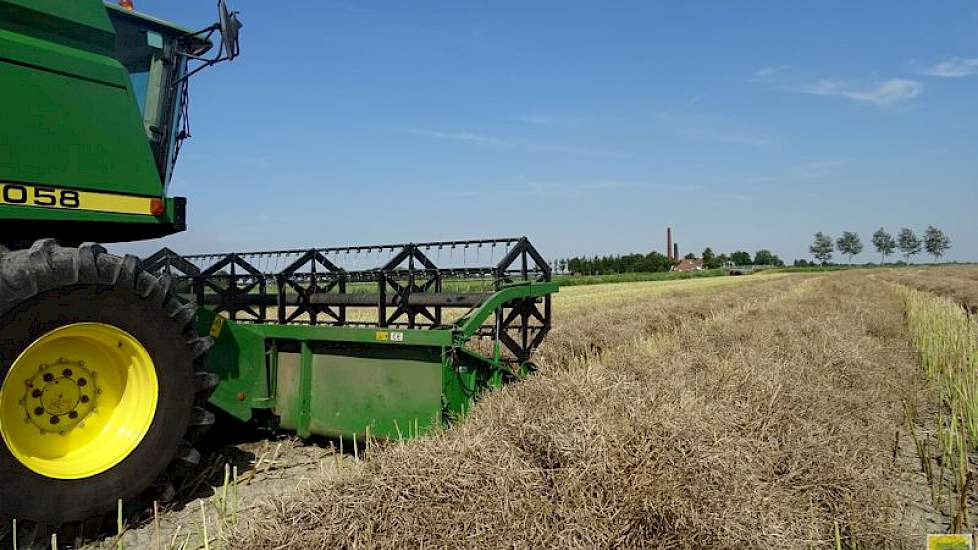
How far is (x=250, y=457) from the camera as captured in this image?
14.5ft

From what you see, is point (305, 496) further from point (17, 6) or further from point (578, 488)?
point (17, 6)

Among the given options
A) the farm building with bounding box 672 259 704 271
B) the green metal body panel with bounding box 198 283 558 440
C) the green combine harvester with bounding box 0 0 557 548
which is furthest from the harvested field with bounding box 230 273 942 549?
the farm building with bounding box 672 259 704 271

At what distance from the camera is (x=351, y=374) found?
449 centimetres

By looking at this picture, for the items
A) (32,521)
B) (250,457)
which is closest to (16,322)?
(32,521)

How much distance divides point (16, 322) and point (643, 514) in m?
2.71

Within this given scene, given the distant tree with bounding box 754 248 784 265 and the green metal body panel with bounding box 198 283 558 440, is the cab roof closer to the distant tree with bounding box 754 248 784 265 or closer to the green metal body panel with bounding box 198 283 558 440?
the green metal body panel with bounding box 198 283 558 440

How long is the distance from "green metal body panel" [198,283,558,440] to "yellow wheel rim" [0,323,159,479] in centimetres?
84

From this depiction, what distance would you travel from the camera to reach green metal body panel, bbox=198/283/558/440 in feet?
13.7

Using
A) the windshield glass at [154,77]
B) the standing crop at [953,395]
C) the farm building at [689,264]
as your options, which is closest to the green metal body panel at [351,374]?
the windshield glass at [154,77]

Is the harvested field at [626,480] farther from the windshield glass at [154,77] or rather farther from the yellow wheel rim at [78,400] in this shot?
the windshield glass at [154,77]

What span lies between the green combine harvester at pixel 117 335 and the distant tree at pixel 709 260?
254 feet

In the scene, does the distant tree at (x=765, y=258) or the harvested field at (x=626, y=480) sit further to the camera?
the distant tree at (x=765, y=258)

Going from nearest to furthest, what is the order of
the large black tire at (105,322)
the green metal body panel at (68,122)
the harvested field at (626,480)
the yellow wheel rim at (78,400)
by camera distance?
1. the harvested field at (626,480)
2. the large black tire at (105,322)
3. the yellow wheel rim at (78,400)
4. the green metal body panel at (68,122)

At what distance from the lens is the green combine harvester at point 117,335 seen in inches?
115
